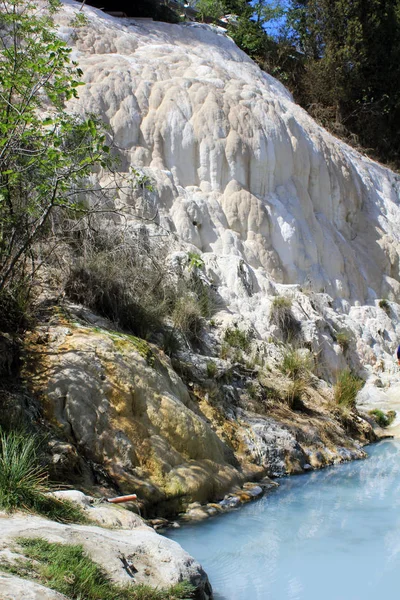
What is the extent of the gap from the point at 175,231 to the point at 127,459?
764cm

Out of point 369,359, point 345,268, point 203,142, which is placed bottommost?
point 369,359

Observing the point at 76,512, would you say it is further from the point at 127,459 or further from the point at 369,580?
the point at 369,580

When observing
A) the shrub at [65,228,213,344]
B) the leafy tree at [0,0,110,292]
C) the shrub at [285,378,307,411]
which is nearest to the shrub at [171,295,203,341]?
the shrub at [65,228,213,344]

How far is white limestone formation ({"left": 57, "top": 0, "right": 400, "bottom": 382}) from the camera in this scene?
1410cm

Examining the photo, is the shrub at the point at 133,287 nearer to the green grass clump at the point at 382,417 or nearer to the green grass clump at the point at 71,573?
the green grass clump at the point at 382,417

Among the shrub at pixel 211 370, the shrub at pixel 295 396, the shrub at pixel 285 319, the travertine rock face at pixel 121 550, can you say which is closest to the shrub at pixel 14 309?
the shrub at pixel 211 370

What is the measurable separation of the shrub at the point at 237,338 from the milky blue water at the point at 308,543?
3.12 metres

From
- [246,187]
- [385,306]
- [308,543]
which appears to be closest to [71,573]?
[308,543]

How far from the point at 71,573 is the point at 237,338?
7827 millimetres

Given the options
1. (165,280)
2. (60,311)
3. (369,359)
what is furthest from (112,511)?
(369,359)

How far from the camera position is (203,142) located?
1536 cm

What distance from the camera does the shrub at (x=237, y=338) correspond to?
1123 cm

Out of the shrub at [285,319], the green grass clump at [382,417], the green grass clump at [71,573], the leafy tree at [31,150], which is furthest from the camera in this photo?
the shrub at [285,319]

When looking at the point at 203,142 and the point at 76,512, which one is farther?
the point at 203,142
